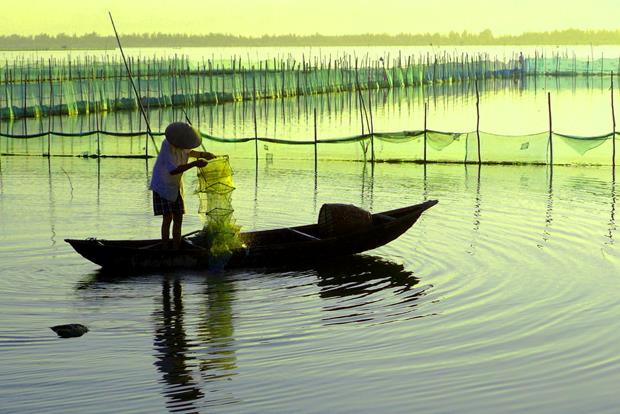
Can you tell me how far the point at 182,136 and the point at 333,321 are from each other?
278 cm

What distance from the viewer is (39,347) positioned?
291 inches

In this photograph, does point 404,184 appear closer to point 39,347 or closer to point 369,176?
point 369,176

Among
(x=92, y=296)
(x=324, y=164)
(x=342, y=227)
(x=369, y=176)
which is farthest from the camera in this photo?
(x=324, y=164)

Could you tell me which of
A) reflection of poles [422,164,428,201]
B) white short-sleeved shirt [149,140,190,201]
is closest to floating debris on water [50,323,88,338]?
white short-sleeved shirt [149,140,190,201]

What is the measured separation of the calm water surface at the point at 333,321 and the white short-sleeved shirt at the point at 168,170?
813 mm

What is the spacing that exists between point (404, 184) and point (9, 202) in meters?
6.45

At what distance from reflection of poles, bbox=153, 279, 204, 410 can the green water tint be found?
3.20 feet

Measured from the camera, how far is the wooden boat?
10.1 meters

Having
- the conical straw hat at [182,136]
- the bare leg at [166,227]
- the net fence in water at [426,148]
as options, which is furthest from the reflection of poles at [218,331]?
the net fence in water at [426,148]

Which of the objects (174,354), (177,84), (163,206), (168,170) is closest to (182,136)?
(168,170)

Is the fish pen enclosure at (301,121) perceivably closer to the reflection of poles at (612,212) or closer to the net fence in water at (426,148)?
the net fence in water at (426,148)

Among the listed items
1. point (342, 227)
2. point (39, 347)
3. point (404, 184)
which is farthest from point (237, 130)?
point (39, 347)

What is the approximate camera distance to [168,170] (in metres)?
10.2

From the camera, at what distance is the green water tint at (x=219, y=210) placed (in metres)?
10.3
